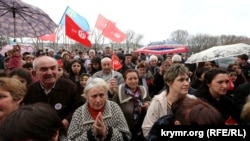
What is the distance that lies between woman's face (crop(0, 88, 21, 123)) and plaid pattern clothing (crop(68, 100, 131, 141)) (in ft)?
2.89

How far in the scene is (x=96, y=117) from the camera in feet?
10.9

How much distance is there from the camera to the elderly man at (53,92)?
349 cm

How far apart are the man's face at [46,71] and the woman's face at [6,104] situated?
96 centimetres

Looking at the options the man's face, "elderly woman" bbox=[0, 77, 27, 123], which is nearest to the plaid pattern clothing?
the man's face

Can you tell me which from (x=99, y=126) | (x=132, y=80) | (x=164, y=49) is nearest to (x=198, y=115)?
(x=99, y=126)

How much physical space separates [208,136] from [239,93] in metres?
3.15

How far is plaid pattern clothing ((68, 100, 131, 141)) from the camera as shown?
127 inches

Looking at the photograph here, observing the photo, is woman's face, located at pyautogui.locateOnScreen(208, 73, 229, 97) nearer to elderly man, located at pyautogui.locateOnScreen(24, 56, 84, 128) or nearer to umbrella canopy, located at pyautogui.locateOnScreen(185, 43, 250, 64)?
elderly man, located at pyautogui.locateOnScreen(24, 56, 84, 128)

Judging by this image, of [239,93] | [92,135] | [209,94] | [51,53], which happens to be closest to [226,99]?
[209,94]

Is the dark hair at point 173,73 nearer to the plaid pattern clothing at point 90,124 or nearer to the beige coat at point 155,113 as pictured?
the beige coat at point 155,113

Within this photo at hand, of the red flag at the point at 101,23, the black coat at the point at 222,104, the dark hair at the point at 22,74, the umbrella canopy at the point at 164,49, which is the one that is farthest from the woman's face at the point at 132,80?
the umbrella canopy at the point at 164,49

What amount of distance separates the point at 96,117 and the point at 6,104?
42.2 inches

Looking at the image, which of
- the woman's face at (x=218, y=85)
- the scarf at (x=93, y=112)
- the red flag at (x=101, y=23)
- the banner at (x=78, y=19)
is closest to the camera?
the scarf at (x=93, y=112)

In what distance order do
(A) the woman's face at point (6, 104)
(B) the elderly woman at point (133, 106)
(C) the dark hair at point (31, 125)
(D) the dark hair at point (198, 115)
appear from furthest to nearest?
(B) the elderly woman at point (133, 106), (A) the woman's face at point (6, 104), (D) the dark hair at point (198, 115), (C) the dark hair at point (31, 125)
